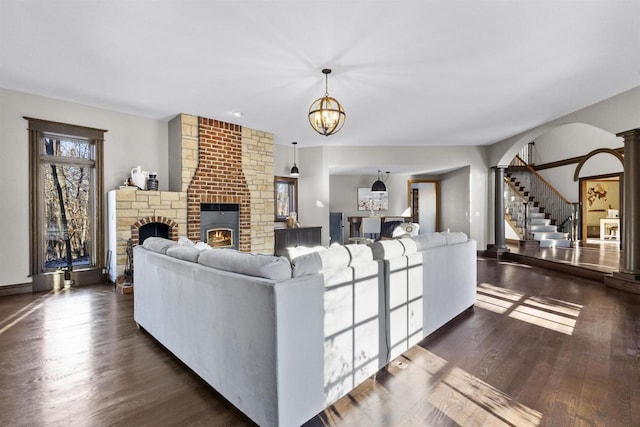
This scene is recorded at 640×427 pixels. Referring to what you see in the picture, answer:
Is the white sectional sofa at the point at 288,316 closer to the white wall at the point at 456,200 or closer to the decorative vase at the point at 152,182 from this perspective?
the decorative vase at the point at 152,182

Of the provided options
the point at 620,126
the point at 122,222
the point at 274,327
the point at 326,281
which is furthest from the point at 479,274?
the point at 122,222

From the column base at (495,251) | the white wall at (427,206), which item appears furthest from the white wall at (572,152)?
the column base at (495,251)

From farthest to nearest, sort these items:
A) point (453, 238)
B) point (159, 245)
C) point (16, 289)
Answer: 1. point (16, 289)
2. point (453, 238)
3. point (159, 245)

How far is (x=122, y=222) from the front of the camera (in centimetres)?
480

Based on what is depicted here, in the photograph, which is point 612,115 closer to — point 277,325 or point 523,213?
point 523,213

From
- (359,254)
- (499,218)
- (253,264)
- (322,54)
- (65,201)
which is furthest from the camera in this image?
(499,218)

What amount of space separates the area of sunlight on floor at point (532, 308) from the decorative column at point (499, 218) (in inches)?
129

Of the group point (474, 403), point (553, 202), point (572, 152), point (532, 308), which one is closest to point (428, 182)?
point (553, 202)

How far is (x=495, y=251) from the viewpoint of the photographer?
755cm

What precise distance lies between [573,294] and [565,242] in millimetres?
4820

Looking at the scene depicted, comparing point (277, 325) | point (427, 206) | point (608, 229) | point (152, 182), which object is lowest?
point (608, 229)

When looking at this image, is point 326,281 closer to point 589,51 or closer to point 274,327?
point 274,327

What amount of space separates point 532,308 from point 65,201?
21.8 feet

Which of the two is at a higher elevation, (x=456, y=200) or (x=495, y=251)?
(x=456, y=200)
